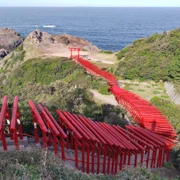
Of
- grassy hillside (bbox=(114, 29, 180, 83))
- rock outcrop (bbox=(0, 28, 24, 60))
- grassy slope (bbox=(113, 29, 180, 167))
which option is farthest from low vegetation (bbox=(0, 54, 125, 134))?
rock outcrop (bbox=(0, 28, 24, 60))

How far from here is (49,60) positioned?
33688mm

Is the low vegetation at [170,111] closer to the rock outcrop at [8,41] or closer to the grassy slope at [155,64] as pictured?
the grassy slope at [155,64]

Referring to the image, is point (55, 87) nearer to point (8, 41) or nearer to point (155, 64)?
point (155, 64)

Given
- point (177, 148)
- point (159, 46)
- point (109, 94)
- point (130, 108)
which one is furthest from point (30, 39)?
Answer: point (177, 148)

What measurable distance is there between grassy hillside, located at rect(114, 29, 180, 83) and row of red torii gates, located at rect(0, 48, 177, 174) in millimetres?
11177

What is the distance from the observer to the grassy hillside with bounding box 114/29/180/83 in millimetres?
24344

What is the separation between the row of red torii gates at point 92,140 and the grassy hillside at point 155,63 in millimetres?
11177

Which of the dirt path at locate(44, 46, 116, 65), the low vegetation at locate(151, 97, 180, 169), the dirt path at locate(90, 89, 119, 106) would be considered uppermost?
the dirt path at locate(44, 46, 116, 65)

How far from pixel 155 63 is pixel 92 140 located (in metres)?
17.9

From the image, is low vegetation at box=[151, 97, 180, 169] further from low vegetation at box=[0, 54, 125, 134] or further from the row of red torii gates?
low vegetation at box=[0, 54, 125, 134]

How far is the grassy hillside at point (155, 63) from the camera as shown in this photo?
2434cm

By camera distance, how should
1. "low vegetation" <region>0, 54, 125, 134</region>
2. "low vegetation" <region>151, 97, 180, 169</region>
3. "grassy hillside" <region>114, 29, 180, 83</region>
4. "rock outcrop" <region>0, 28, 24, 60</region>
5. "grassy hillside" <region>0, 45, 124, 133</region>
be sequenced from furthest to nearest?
"rock outcrop" <region>0, 28, 24, 60</region> → "grassy hillside" <region>114, 29, 180, 83</region> → "grassy hillside" <region>0, 45, 124, 133</region> → "low vegetation" <region>0, 54, 125, 134</region> → "low vegetation" <region>151, 97, 180, 169</region>

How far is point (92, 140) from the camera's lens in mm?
9828

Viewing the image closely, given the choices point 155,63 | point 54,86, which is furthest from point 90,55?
point 54,86
